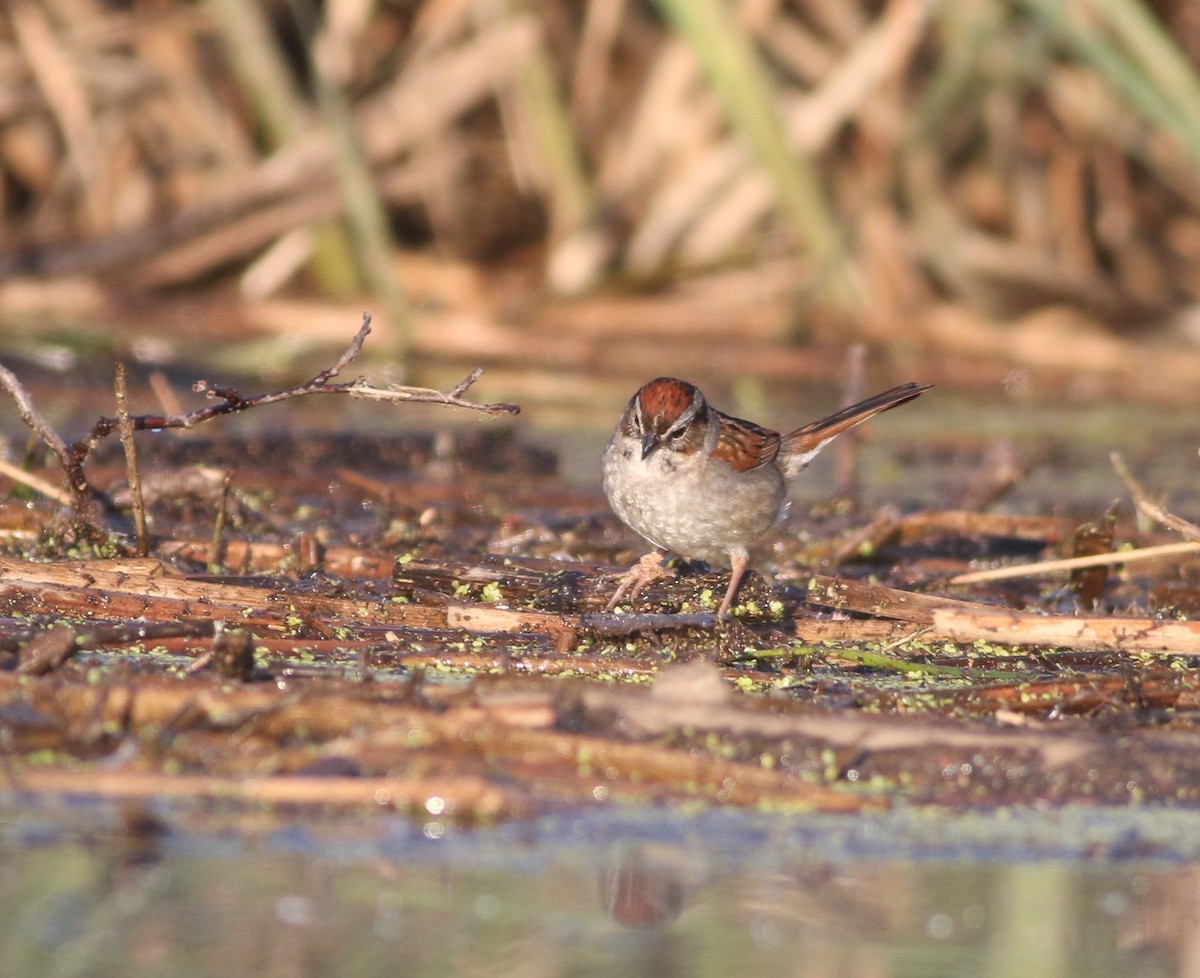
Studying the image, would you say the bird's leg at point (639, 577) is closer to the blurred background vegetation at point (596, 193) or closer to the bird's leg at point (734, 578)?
the bird's leg at point (734, 578)

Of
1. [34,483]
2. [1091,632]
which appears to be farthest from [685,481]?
[34,483]

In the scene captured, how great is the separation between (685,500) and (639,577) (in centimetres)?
33

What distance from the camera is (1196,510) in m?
6.25

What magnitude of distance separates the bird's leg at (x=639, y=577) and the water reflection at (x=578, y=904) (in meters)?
1.25

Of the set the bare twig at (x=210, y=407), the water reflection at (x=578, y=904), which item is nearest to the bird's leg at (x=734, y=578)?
the bare twig at (x=210, y=407)

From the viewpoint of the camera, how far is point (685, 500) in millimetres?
4645

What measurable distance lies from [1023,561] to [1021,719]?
6.18 feet

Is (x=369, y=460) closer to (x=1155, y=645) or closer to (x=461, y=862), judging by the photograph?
(x=1155, y=645)

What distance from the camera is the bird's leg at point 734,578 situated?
4.11 m

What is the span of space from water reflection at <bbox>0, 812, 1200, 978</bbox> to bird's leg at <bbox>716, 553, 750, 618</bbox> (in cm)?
106

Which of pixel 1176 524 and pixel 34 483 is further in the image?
pixel 34 483

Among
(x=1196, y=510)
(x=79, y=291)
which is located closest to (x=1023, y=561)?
(x=1196, y=510)

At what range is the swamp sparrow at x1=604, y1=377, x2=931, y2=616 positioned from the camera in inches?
183

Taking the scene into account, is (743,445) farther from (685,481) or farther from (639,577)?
(639,577)
